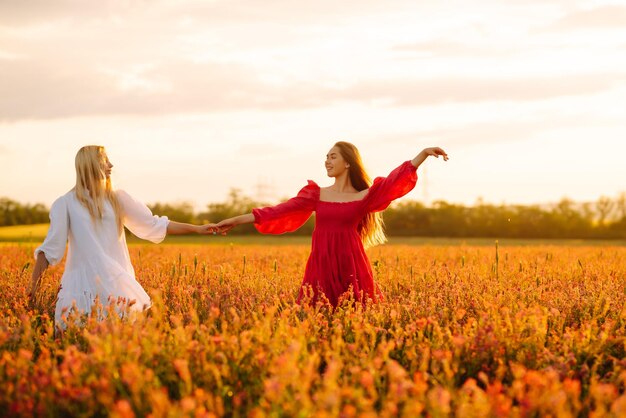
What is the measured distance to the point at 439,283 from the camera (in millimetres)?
6941

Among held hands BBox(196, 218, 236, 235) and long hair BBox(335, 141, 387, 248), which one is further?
held hands BBox(196, 218, 236, 235)

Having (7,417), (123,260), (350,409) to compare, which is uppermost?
(123,260)

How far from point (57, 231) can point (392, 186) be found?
110 inches

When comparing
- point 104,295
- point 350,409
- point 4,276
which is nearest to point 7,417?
point 350,409

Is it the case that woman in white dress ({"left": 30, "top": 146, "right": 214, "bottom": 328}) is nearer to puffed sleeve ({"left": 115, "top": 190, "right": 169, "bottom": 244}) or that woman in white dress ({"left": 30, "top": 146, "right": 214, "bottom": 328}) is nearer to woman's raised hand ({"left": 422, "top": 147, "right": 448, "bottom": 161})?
puffed sleeve ({"left": 115, "top": 190, "right": 169, "bottom": 244})

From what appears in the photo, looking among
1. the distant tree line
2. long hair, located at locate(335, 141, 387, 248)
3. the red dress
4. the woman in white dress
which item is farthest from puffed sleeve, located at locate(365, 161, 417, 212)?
the distant tree line

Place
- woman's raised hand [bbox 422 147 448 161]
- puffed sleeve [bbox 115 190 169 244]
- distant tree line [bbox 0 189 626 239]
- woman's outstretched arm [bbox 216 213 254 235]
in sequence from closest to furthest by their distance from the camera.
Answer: puffed sleeve [bbox 115 190 169 244] → woman's raised hand [bbox 422 147 448 161] → woman's outstretched arm [bbox 216 213 254 235] → distant tree line [bbox 0 189 626 239]

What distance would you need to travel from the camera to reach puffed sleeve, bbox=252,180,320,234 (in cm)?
656

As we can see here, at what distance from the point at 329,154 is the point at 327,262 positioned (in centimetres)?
97

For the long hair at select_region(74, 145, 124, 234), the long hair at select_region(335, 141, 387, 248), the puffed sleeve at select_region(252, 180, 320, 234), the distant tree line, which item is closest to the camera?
the long hair at select_region(74, 145, 124, 234)

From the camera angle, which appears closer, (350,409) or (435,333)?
(350,409)

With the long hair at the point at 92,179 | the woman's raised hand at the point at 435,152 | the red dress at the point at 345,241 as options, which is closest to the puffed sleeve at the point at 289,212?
the red dress at the point at 345,241

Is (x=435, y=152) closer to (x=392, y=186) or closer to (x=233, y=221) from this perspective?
(x=392, y=186)

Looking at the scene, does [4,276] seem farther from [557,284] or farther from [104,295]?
[557,284]
